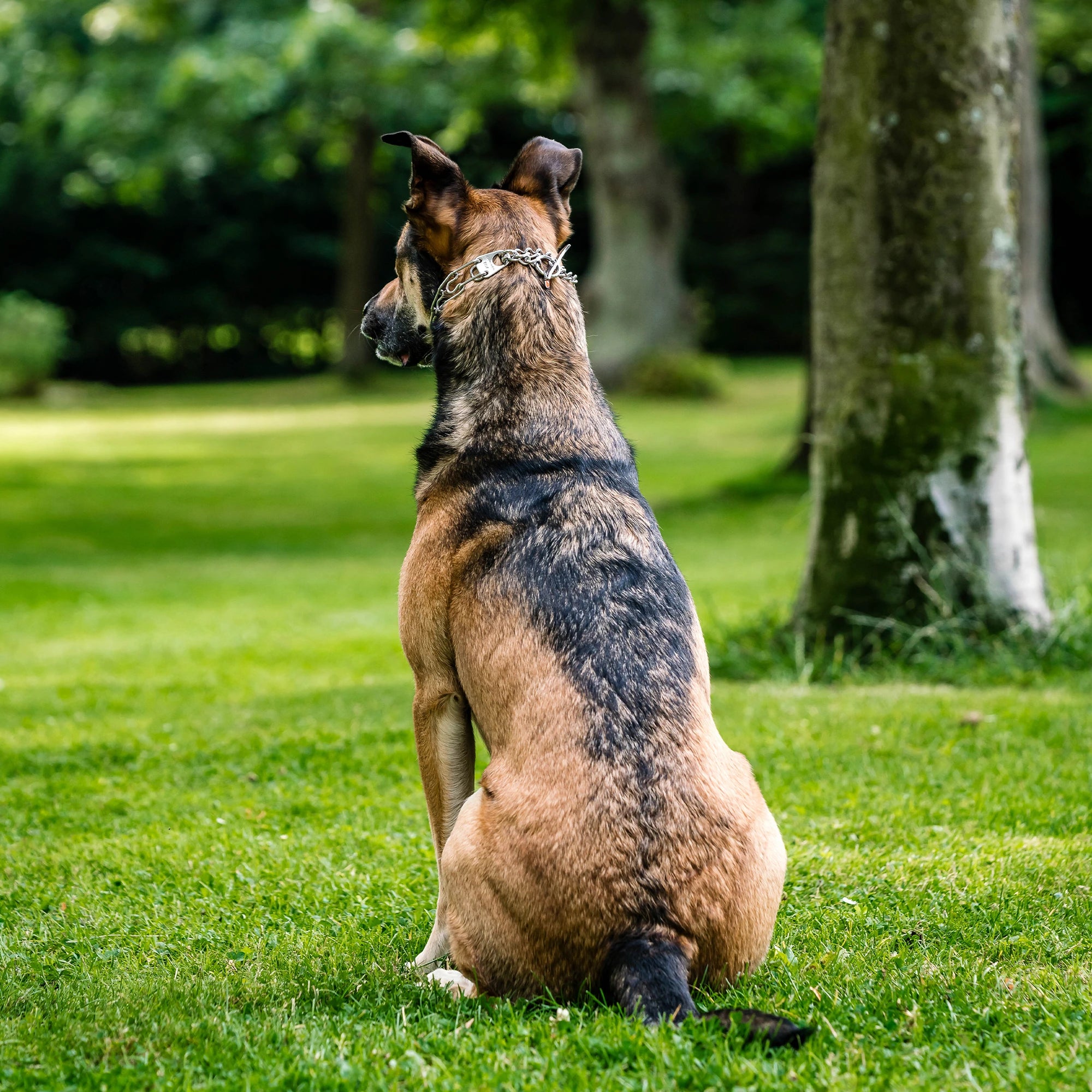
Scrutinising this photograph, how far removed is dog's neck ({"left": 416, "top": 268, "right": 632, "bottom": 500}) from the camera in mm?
3914

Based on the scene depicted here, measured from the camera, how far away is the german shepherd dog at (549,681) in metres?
3.22

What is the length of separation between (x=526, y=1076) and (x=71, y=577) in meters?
11.1

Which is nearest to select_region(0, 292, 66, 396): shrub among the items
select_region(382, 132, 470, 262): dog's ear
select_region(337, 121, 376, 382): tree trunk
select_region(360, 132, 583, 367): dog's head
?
→ select_region(337, 121, 376, 382): tree trunk

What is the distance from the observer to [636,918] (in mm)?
3184

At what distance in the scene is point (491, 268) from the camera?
4.04m

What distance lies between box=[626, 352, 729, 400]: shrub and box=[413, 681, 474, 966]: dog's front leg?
1022 inches

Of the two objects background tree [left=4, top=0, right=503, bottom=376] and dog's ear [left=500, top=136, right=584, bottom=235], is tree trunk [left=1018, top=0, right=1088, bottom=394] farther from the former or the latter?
dog's ear [left=500, top=136, right=584, bottom=235]

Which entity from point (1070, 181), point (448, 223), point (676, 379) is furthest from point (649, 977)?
point (1070, 181)

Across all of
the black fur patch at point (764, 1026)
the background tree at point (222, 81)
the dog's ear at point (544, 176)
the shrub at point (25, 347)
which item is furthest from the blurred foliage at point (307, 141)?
the black fur patch at point (764, 1026)

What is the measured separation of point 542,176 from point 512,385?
801 mm

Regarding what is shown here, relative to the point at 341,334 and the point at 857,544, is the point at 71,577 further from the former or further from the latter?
the point at 341,334

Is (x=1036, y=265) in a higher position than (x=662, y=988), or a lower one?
higher

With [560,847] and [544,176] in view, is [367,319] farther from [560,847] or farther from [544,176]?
[560,847]

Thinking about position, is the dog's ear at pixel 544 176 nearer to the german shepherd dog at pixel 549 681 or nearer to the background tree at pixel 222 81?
the german shepherd dog at pixel 549 681
